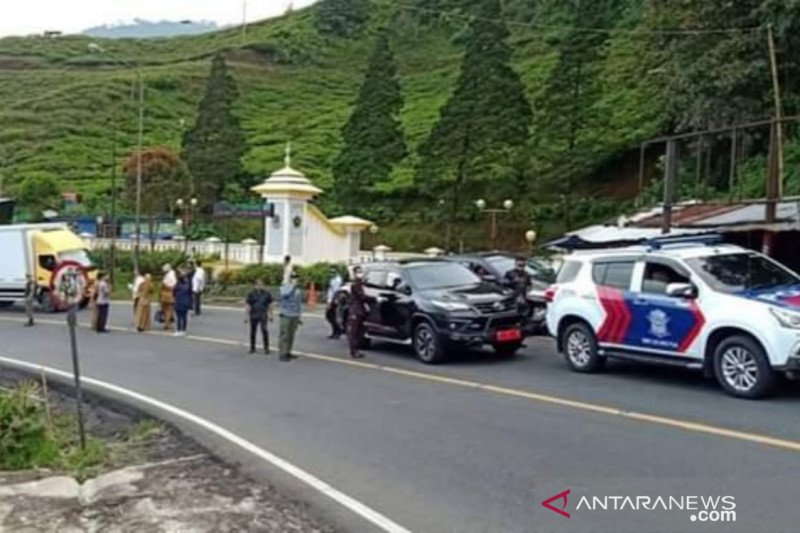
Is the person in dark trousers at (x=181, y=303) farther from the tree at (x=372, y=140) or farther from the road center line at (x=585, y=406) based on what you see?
the tree at (x=372, y=140)

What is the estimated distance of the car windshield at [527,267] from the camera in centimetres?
2214

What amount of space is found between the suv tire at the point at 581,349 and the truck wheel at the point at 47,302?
22.2 meters

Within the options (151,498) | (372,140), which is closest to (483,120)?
(372,140)

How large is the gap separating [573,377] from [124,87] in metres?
78.7

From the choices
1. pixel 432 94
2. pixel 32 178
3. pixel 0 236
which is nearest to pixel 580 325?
pixel 0 236

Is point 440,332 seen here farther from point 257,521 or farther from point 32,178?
point 32,178

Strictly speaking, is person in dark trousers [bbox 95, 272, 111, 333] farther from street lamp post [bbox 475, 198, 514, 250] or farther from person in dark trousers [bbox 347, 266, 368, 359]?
street lamp post [bbox 475, 198, 514, 250]

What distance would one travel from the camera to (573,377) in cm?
1440

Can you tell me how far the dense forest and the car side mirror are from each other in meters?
9.12

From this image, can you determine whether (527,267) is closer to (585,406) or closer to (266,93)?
(585,406)

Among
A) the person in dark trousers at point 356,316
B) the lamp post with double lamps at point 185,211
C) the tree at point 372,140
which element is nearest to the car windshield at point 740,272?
the person in dark trousers at point 356,316

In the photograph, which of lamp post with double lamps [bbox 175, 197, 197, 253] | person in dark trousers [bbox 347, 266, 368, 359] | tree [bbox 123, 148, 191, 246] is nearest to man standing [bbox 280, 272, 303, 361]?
person in dark trousers [bbox 347, 266, 368, 359]

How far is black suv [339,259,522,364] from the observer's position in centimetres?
1656

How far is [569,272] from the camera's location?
50.8 ft
